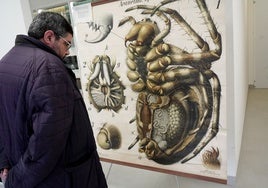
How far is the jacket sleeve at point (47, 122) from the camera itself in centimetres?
102

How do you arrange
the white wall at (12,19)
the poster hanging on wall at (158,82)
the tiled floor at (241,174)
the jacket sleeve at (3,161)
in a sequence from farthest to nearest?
the white wall at (12,19) → the tiled floor at (241,174) → the poster hanging on wall at (158,82) → the jacket sleeve at (3,161)

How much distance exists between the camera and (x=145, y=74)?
1847mm

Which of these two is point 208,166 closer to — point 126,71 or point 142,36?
point 126,71

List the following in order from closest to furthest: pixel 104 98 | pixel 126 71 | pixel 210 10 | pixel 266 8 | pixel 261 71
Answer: pixel 210 10, pixel 126 71, pixel 104 98, pixel 266 8, pixel 261 71

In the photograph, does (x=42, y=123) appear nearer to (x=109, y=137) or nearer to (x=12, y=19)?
(x=109, y=137)

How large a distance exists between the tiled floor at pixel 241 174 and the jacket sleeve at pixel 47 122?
1.31 m

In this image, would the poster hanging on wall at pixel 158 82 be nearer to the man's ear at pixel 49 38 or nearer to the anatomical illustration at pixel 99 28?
the anatomical illustration at pixel 99 28

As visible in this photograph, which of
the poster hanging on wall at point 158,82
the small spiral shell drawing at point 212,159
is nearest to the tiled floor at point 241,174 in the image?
the poster hanging on wall at point 158,82

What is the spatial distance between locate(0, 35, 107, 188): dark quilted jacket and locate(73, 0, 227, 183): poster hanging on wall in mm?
755

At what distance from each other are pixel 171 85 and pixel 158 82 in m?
0.10

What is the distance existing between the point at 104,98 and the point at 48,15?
3.40 ft

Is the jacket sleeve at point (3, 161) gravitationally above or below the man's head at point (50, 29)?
below

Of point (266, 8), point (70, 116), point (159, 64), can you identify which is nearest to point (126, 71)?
point (159, 64)

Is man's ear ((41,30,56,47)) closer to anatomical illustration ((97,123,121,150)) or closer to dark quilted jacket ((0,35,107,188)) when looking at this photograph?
dark quilted jacket ((0,35,107,188))
